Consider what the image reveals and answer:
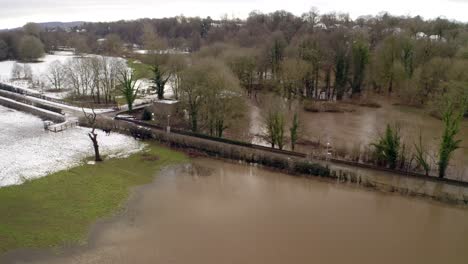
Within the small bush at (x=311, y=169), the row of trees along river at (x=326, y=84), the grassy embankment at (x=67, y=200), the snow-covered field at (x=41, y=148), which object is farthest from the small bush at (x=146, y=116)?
the small bush at (x=311, y=169)

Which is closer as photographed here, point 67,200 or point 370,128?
point 67,200

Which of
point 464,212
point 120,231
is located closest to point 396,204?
point 464,212

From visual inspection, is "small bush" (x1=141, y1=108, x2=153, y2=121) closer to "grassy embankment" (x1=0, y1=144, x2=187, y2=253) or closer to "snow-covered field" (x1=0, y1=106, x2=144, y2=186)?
"snow-covered field" (x1=0, y1=106, x2=144, y2=186)

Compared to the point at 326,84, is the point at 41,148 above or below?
below

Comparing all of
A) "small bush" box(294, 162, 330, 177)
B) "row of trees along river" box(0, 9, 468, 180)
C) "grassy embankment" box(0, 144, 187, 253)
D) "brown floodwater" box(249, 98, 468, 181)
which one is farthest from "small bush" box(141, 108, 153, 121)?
"small bush" box(294, 162, 330, 177)

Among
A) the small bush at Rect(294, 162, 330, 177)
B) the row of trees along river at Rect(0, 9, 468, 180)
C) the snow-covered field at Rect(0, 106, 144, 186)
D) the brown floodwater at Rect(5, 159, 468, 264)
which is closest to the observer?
the brown floodwater at Rect(5, 159, 468, 264)

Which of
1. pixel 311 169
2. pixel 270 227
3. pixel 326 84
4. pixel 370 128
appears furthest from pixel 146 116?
pixel 326 84

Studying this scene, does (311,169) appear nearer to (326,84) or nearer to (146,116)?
(146,116)

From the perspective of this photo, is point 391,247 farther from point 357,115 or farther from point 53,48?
point 53,48
